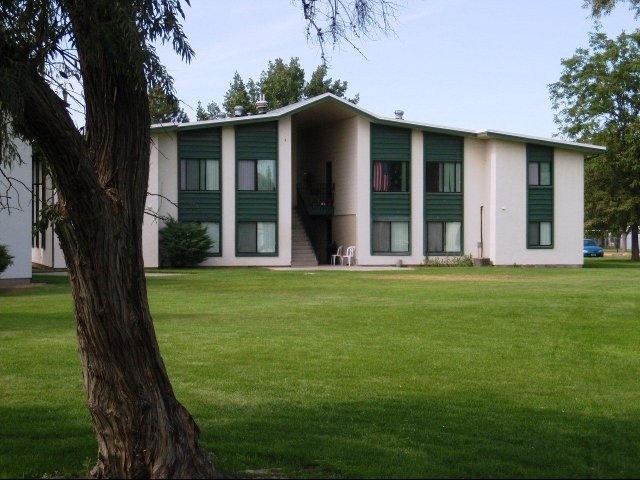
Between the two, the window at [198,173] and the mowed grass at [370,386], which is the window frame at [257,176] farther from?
the mowed grass at [370,386]

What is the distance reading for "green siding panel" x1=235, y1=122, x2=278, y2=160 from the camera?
45625mm

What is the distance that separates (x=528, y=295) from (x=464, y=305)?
389cm

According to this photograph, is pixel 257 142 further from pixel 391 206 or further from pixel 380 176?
pixel 391 206

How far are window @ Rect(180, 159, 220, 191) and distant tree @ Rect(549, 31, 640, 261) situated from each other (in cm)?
2997

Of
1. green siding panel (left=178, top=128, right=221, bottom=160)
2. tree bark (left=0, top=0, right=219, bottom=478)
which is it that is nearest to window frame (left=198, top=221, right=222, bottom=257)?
green siding panel (left=178, top=128, right=221, bottom=160)

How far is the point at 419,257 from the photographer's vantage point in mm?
47562

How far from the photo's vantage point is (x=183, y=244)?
43.1 meters

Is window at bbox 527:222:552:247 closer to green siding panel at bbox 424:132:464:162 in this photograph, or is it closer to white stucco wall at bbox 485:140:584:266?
white stucco wall at bbox 485:140:584:266

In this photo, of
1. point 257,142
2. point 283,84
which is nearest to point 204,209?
point 257,142

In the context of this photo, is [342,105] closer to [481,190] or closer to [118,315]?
[481,190]

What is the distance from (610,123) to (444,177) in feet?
72.5

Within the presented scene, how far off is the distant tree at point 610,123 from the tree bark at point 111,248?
58194 millimetres


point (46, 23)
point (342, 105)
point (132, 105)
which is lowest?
point (132, 105)

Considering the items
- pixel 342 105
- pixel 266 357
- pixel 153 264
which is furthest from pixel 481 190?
pixel 266 357
